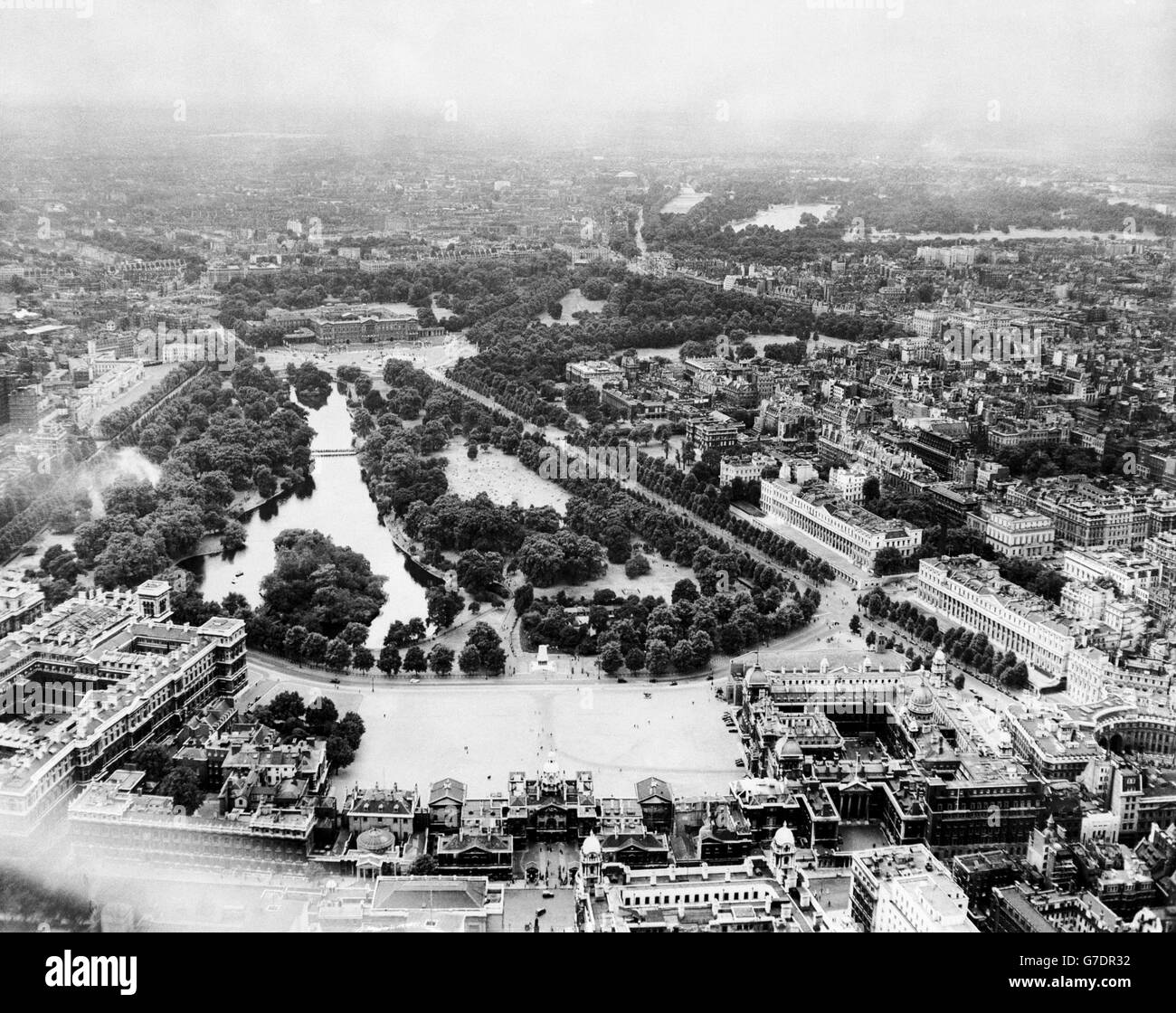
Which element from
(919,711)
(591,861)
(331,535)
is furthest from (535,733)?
(331,535)

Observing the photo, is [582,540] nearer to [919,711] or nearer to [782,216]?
[919,711]

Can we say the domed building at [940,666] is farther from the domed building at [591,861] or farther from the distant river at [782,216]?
the distant river at [782,216]

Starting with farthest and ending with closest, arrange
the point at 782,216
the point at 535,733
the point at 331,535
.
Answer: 1. the point at 782,216
2. the point at 331,535
3. the point at 535,733

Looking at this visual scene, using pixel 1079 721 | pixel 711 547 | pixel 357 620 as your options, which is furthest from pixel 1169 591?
pixel 357 620

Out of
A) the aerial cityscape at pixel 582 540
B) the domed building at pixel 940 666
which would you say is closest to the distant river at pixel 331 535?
the aerial cityscape at pixel 582 540
